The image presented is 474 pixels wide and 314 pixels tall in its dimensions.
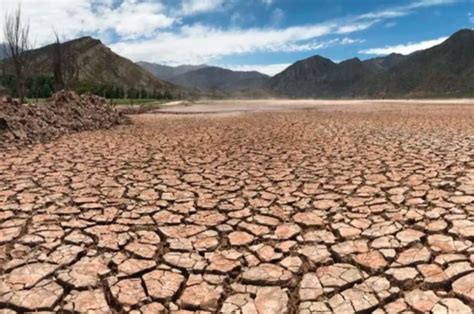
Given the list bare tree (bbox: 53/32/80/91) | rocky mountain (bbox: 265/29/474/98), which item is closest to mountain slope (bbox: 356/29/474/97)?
rocky mountain (bbox: 265/29/474/98)

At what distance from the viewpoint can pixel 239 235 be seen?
3789 millimetres

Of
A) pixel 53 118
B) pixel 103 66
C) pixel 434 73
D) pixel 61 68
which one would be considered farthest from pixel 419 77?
pixel 53 118

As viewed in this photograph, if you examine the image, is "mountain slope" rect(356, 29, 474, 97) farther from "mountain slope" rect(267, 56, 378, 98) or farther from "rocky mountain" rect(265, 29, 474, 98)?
"mountain slope" rect(267, 56, 378, 98)

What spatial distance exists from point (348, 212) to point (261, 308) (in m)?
1.99

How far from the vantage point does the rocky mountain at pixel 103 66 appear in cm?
8962

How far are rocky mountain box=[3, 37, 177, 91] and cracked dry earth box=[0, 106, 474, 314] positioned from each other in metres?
86.1

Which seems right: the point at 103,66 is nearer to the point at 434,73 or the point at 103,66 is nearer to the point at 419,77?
the point at 419,77

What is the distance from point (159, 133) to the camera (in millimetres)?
11836

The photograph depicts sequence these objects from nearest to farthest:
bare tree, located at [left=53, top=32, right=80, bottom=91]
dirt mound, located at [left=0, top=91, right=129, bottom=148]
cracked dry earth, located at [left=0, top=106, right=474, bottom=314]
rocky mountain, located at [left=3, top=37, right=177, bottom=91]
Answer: cracked dry earth, located at [left=0, top=106, right=474, bottom=314] → dirt mound, located at [left=0, top=91, right=129, bottom=148] → bare tree, located at [left=53, top=32, right=80, bottom=91] → rocky mountain, located at [left=3, top=37, right=177, bottom=91]

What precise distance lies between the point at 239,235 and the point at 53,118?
9843 mm

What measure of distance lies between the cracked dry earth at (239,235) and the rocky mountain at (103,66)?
86.1 meters

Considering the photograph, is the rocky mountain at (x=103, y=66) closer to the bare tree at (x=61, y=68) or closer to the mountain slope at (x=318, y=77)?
the bare tree at (x=61, y=68)

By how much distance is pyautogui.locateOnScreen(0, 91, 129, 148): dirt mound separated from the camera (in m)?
9.38

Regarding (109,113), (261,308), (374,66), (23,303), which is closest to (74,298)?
(23,303)
